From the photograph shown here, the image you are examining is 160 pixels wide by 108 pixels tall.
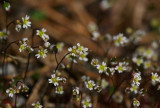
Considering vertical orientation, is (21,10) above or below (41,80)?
above

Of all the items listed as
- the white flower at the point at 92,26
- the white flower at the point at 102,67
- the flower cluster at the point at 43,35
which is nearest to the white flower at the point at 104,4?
the white flower at the point at 92,26

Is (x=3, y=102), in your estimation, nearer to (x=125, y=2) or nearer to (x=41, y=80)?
(x=41, y=80)

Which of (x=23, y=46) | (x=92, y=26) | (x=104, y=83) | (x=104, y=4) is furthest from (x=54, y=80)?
(x=104, y=4)

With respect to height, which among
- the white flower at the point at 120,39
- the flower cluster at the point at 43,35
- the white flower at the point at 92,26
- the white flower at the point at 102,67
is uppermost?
the white flower at the point at 92,26

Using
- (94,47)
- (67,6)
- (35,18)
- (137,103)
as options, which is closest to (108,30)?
(94,47)

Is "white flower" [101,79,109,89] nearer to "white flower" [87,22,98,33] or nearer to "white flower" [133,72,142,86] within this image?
"white flower" [133,72,142,86]

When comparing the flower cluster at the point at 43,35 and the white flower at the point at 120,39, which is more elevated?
the white flower at the point at 120,39

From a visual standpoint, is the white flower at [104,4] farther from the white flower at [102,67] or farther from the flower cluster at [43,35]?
the flower cluster at [43,35]

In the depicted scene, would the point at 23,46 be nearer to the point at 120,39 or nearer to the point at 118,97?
the point at 120,39

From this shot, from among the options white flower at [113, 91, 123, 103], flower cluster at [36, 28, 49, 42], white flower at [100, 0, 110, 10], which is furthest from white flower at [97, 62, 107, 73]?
white flower at [100, 0, 110, 10]

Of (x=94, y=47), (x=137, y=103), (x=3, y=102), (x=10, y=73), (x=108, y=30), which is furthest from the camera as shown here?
(x=108, y=30)

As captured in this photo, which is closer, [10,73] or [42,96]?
[42,96]
